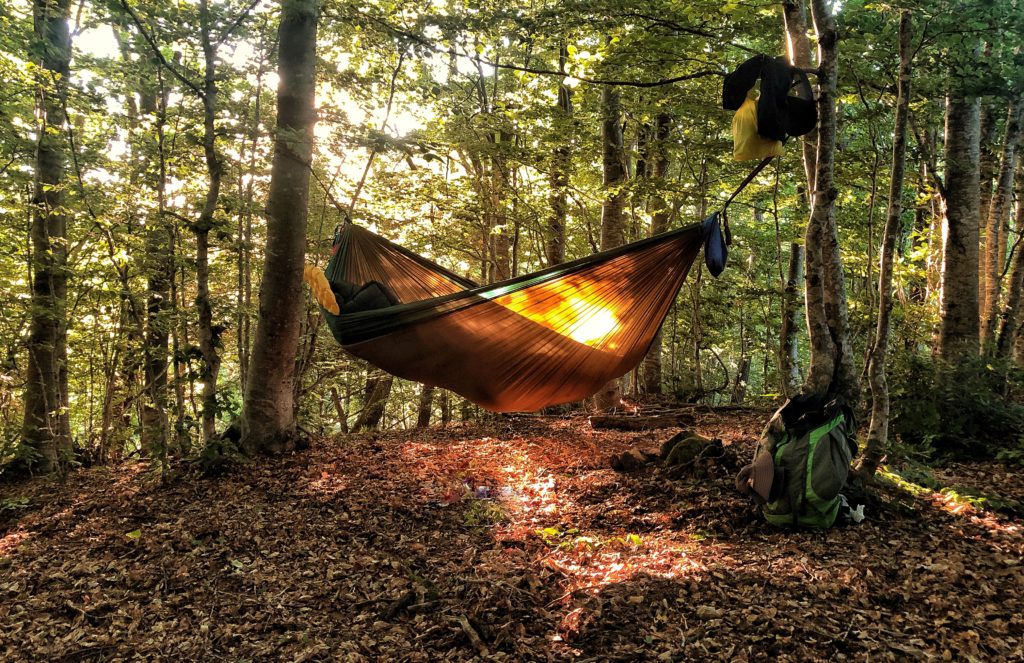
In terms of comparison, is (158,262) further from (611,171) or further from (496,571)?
(611,171)

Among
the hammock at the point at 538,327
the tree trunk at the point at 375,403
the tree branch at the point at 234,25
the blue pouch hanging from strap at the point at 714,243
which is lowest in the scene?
the tree trunk at the point at 375,403

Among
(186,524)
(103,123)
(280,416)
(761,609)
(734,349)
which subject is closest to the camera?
(761,609)

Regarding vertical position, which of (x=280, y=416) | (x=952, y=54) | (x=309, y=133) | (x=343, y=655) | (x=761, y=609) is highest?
(x=952, y=54)

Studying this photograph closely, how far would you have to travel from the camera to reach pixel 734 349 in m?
9.24

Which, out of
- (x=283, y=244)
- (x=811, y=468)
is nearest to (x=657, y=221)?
(x=283, y=244)

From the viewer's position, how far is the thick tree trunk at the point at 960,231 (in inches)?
124

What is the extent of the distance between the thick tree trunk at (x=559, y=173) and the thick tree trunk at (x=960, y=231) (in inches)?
97.7

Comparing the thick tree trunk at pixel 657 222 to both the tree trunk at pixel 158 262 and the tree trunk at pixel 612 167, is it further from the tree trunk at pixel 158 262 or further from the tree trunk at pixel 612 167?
the tree trunk at pixel 158 262

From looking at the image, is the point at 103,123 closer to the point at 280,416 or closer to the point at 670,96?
the point at 280,416

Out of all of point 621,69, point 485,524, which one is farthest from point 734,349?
point 485,524

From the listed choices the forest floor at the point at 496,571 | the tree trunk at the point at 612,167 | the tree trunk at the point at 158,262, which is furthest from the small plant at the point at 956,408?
the tree trunk at the point at 158,262

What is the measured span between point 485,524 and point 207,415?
169cm

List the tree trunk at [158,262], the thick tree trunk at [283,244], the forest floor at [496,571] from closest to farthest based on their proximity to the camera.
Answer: the forest floor at [496,571] → the tree trunk at [158,262] → the thick tree trunk at [283,244]

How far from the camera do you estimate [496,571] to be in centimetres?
186
